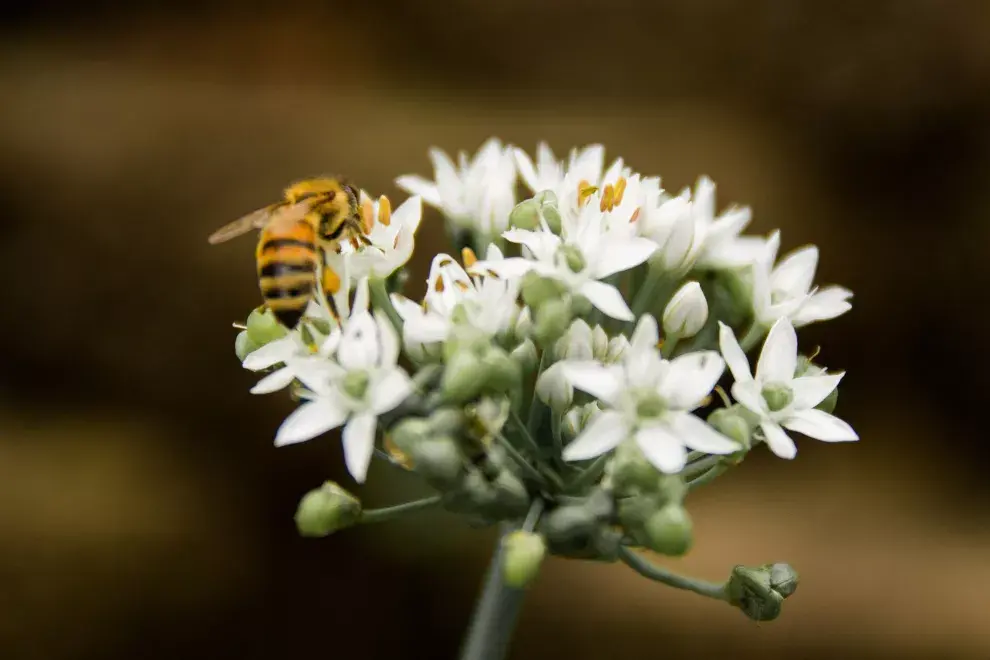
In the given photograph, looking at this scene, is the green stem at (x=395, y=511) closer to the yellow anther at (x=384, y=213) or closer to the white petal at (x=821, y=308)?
the yellow anther at (x=384, y=213)

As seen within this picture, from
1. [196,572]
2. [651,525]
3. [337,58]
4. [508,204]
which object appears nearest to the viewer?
[651,525]

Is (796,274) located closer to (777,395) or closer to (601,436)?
(777,395)

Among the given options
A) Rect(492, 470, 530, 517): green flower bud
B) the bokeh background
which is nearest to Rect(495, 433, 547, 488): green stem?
Rect(492, 470, 530, 517): green flower bud

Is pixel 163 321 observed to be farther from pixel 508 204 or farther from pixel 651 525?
pixel 651 525

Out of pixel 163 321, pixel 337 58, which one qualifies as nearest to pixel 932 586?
pixel 163 321

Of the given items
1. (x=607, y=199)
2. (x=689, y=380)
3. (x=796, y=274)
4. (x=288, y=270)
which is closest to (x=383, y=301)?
(x=288, y=270)

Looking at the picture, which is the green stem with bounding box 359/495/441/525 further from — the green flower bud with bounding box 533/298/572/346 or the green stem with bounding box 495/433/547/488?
the green flower bud with bounding box 533/298/572/346

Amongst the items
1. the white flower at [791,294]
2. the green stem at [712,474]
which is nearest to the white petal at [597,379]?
the green stem at [712,474]
